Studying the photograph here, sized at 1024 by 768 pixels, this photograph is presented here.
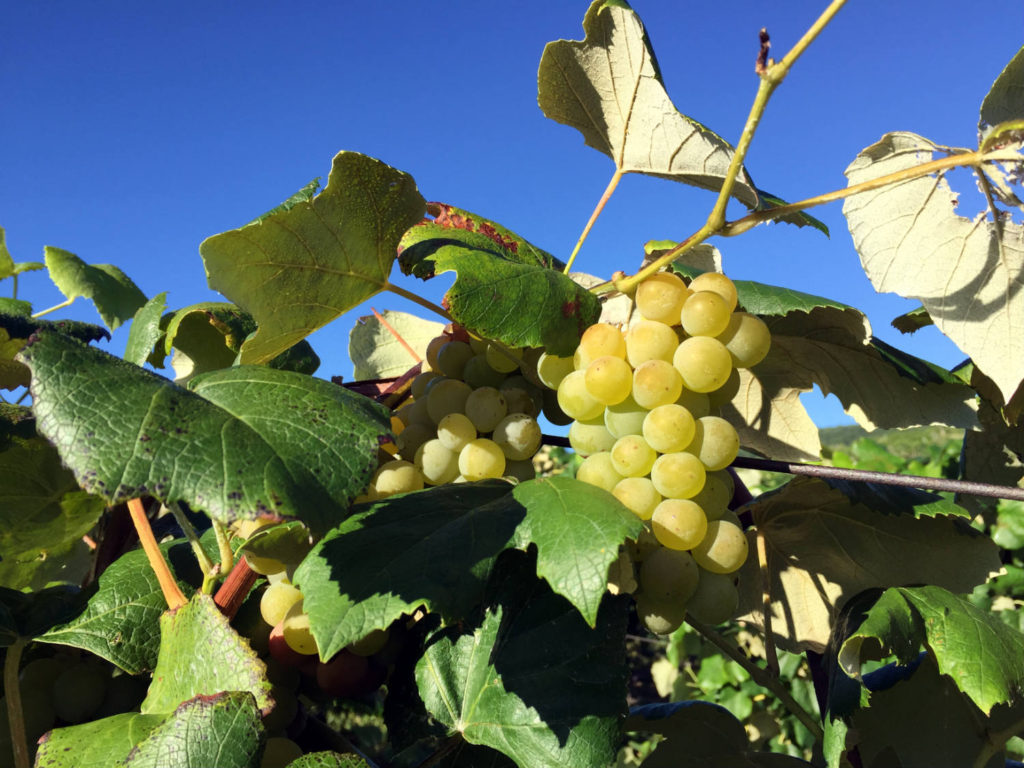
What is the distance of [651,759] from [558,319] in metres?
0.64

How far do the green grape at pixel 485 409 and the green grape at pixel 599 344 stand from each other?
0.33 ft

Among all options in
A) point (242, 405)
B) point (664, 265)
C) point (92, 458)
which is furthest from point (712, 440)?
point (92, 458)

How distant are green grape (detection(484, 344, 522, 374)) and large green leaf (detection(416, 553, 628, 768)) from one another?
0.21 metres

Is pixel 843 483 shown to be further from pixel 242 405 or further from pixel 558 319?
pixel 242 405

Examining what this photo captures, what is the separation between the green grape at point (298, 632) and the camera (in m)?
0.78

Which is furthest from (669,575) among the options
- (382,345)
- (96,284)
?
(96,284)

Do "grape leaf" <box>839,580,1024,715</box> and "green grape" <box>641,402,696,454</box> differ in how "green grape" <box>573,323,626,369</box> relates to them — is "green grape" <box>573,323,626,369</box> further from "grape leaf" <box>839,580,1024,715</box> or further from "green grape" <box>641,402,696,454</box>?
"grape leaf" <box>839,580,1024,715</box>

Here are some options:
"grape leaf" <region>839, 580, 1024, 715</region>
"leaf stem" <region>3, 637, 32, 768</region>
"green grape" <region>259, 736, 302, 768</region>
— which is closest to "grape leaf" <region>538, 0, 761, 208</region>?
"grape leaf" <region>839, 580, 1024, 715</region>

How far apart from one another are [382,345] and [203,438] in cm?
75

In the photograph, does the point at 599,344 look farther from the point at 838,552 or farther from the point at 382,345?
the point at 382,345

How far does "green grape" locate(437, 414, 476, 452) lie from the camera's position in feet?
2.75

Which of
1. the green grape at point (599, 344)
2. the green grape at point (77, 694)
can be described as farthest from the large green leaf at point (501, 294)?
the green grape at point (77, 694)

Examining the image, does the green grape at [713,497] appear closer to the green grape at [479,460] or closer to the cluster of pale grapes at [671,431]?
the cluster of pale grapes at [671,431]

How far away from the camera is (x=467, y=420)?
0.85 metres
